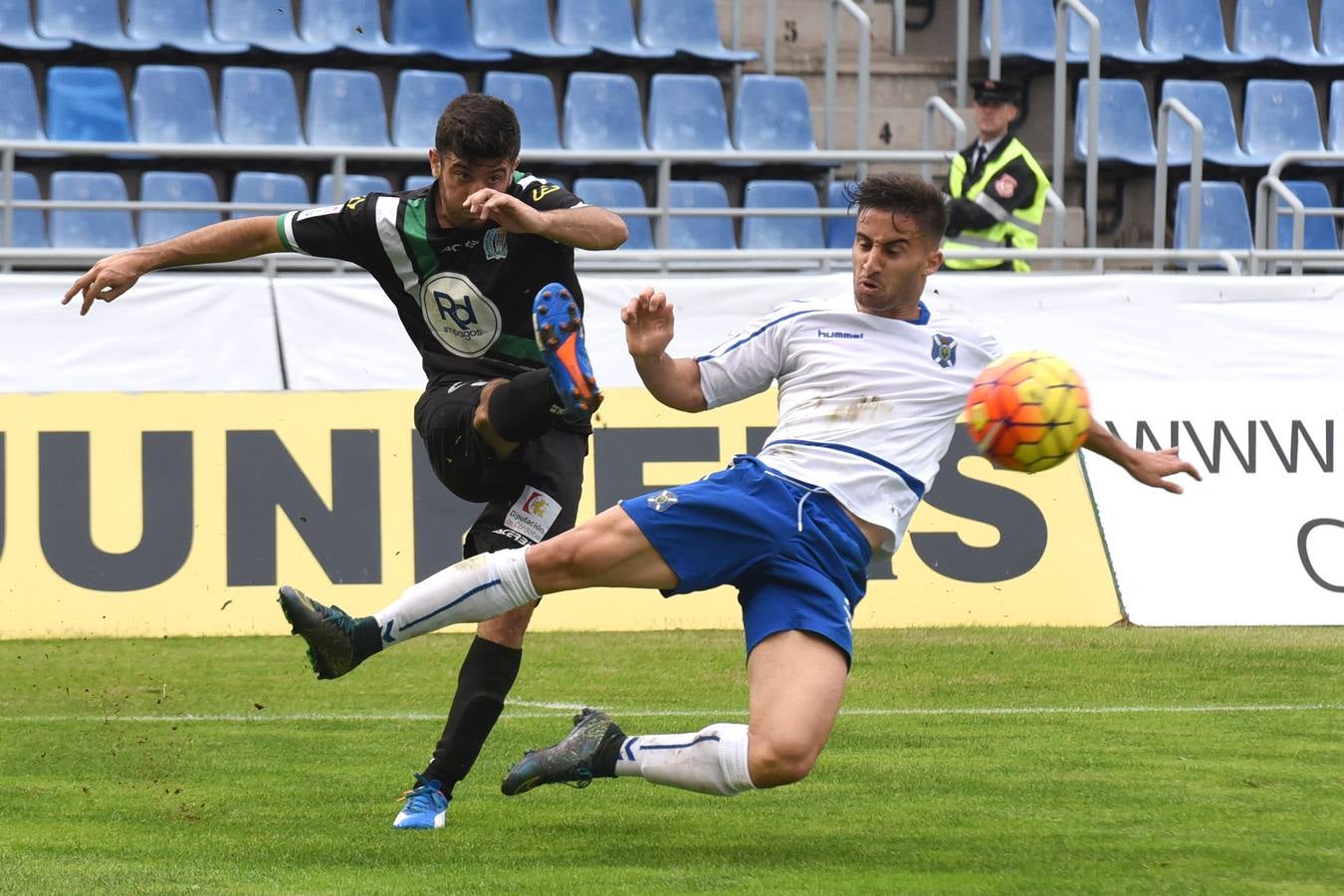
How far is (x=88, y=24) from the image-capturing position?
1465cm

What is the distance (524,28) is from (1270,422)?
7.43 m

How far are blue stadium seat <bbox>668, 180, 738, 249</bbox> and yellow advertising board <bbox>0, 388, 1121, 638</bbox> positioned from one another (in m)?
4.43

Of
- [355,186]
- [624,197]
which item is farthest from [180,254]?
[624,197]

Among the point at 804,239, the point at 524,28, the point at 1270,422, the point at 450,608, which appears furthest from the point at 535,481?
the point at 524,28

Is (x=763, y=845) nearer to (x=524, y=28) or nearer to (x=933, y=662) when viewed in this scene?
(x=933, y=662)

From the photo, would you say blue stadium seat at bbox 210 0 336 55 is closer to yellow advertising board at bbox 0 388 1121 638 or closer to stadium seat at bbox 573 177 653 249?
stadium seat at bbox 573 177 653 249

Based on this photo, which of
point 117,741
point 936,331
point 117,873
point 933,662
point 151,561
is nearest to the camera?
point 117,873

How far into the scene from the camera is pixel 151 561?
9.80 m

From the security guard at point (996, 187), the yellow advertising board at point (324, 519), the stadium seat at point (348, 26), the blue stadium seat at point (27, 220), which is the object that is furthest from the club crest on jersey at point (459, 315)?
the stadium seat at point (348, 26)

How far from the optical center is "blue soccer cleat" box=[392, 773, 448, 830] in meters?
5.45

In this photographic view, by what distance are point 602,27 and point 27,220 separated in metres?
4.85

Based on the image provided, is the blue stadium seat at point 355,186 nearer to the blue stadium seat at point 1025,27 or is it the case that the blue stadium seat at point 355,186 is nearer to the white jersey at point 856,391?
the blue stadium seat at point 1025,27

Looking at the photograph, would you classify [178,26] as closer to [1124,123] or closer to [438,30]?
[438,30]

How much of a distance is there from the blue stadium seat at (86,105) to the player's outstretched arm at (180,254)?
9.04 m
